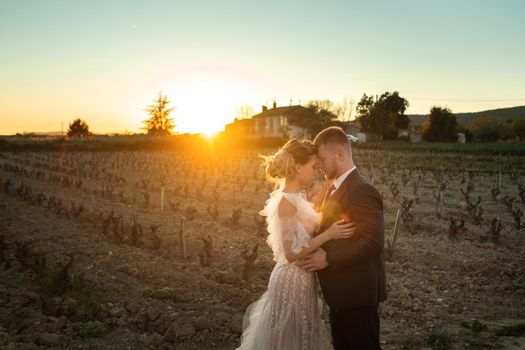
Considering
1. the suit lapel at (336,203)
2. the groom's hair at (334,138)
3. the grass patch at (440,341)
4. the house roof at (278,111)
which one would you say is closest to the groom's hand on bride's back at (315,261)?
the suit lapel at (336,203)

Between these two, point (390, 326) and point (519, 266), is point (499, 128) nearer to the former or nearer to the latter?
point (519, 266)

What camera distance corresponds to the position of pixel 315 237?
3.39 meters

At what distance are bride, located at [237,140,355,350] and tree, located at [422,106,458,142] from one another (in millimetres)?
58841

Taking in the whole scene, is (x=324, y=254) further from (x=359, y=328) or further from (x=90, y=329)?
(x=90, y=329)

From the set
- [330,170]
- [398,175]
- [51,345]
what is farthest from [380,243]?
[398,175]

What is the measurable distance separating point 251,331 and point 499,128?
67198 millimetres

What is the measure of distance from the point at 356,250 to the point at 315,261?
13.8 inches

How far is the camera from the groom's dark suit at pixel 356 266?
3.16 meters

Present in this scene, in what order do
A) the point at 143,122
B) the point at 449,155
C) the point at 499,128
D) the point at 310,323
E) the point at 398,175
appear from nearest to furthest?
the point at 310,323 < the point at 398,175 < the point at 449,155 < the point at 499,128 < the point at 143,122

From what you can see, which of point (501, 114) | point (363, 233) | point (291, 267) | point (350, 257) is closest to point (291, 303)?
point (291, 267)

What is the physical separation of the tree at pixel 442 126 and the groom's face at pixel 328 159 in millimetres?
58853

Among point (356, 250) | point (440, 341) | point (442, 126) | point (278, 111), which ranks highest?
point (278, 111)

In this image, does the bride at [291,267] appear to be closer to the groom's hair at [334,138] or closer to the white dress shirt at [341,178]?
the groom's hair at [334,138]

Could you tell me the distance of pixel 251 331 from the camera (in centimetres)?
393
